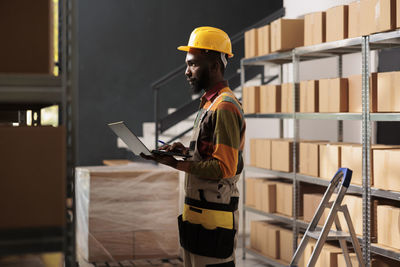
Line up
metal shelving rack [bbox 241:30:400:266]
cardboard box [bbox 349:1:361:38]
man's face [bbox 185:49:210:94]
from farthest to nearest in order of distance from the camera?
cardboard box [bbox 349:1:361:38], metal shelving rack [bbox 241:30:400:266], man's face [bbox 185:49:210:94]

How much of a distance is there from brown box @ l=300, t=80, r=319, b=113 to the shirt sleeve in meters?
2.41

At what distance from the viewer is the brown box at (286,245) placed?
5730 mm

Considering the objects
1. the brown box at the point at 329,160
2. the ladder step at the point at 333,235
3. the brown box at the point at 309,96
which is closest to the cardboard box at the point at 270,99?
the brown box at the point at 309,96

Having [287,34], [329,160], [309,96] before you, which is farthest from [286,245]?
[287,34]

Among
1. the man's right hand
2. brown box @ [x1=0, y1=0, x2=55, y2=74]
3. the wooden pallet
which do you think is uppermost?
brown box @ [x1=0, y1=0, x2=55, y2=74]

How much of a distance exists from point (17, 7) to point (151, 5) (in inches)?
339

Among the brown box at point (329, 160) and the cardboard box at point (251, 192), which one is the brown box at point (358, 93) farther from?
the cardboard box at point (251, 192)

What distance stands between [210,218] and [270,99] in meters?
3.14

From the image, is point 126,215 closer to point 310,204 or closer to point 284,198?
point 284,198

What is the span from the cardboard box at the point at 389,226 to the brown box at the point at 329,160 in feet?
2.18

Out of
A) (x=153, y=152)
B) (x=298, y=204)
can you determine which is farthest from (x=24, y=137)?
(x=298, y=204)

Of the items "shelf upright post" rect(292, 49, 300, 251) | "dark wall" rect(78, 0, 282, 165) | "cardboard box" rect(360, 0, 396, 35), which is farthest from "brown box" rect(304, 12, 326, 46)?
"dark wall" rect(78, 0, 282, 165)

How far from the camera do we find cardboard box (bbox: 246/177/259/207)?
642cm

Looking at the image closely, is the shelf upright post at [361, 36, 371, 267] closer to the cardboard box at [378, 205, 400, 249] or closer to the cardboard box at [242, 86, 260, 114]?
the cardboard box at [378, 205, 400, 249]
